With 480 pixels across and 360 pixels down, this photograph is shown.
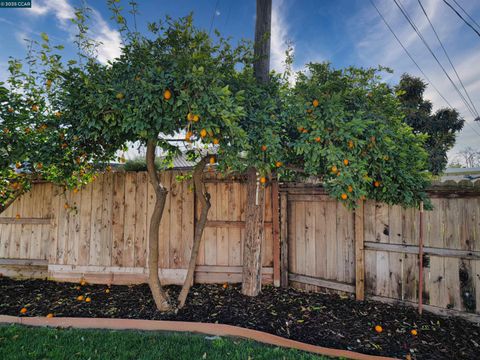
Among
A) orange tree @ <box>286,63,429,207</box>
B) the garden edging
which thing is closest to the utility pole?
orange tree @ <box>286,63,429,207</box>

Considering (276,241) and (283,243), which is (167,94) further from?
(283,243)

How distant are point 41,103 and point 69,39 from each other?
3.22 ft

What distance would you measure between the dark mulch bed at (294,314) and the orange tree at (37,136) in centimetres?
156

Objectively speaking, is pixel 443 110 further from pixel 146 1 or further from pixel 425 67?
pixel 146 1

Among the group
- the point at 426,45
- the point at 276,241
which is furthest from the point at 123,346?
the point at 426,45

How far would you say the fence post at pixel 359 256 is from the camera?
3.58 meters

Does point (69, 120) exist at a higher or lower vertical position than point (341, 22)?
lower

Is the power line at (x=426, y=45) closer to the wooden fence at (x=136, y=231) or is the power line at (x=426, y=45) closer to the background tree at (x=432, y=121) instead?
the background tree at (x=432, y=121)

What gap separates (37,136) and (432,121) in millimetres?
13714

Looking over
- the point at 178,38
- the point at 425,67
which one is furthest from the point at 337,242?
the point at 425,67

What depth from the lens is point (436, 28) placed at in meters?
5.71

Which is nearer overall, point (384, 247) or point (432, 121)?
point (384, 247)

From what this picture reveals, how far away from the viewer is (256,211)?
12.1 feet

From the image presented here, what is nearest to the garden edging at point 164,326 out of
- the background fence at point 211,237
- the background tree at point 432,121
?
the background fence at point 211,237
